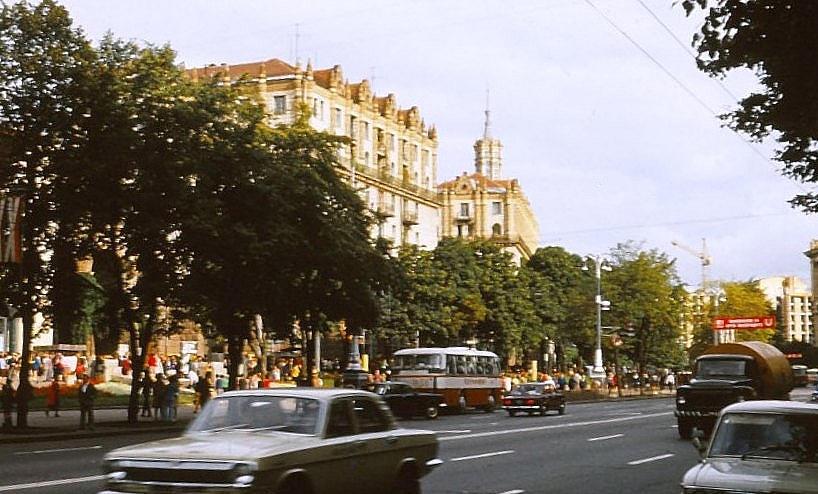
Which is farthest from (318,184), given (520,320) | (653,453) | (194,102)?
(520,320)

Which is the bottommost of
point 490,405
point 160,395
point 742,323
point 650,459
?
point 490,405

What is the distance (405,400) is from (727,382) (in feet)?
48.9

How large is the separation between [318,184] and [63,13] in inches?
406

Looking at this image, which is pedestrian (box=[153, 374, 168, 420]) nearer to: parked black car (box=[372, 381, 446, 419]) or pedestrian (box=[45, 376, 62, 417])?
pedestrian (box=[45, 376, 62, 417])

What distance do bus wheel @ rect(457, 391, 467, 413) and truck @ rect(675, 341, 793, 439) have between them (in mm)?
15774

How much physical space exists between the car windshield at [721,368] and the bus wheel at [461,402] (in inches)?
700

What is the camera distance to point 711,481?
1050 centimetres

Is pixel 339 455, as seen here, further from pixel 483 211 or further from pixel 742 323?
pixel 483 211

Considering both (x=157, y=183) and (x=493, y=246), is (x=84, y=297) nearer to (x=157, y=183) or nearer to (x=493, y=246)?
(x=157, y=183)

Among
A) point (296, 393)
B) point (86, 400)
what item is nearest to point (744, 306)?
point (86, 400)

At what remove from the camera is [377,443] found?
39.9 feet

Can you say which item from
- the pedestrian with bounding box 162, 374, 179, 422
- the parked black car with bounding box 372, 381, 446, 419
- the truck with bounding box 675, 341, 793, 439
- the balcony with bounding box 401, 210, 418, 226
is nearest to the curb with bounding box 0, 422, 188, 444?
the pedestrian with bounding box 162, 374, 179, 422

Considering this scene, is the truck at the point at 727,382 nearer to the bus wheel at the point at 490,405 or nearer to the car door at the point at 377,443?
the car door at the point at 377,443

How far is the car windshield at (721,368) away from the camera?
31.7 meters
